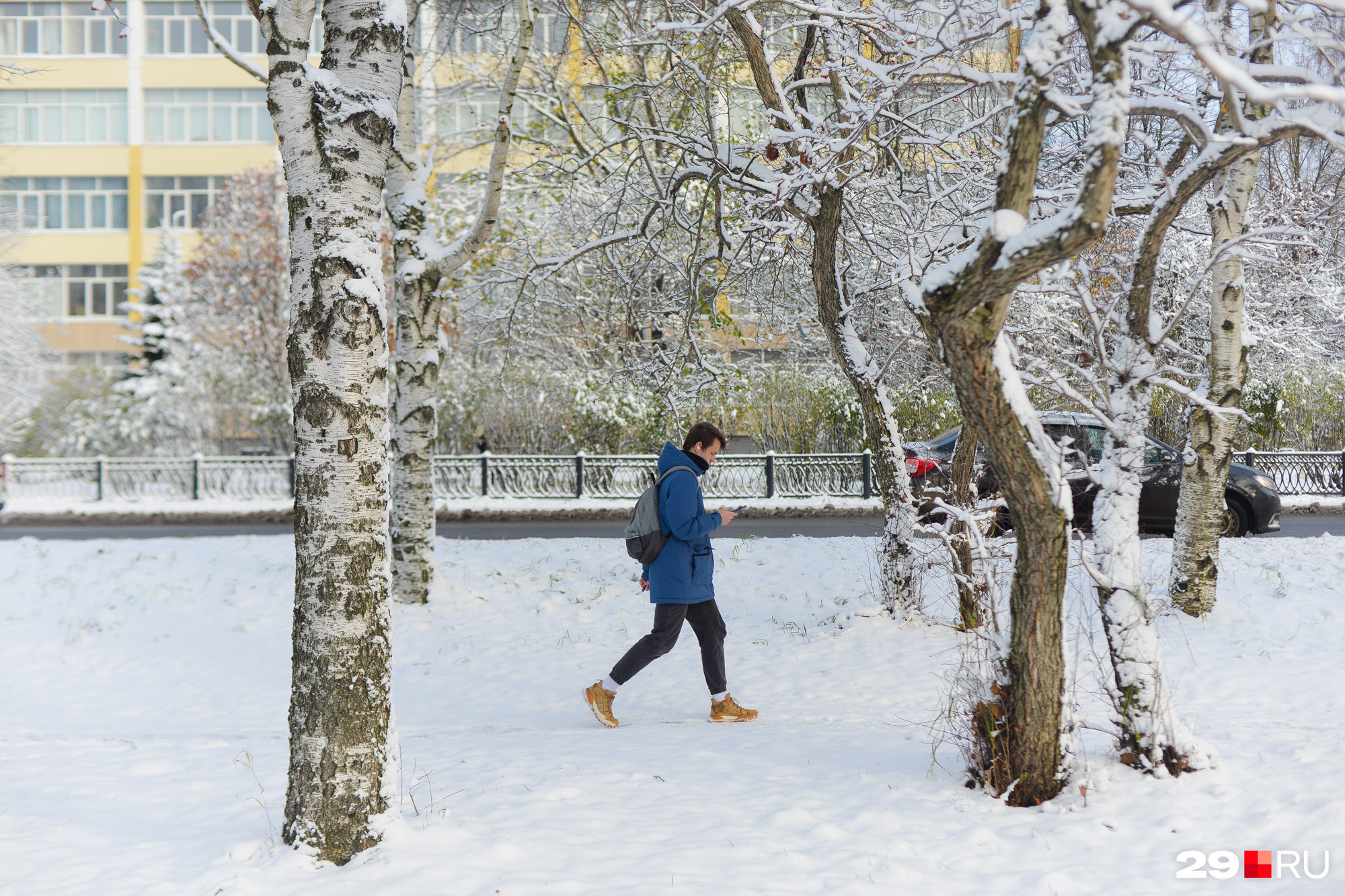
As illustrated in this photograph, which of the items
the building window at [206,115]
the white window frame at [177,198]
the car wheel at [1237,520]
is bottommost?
the car wheel at [1237,520]

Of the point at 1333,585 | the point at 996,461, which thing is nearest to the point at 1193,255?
the point at 1333,585

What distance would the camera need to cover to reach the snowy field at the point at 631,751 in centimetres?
339

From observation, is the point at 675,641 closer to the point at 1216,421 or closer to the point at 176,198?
the point at 1216,421

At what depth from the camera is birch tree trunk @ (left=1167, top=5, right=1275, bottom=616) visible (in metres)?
7.34

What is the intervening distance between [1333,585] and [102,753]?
32.5 ft

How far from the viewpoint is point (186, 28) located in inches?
1629

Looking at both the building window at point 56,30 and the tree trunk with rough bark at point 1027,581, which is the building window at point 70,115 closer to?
the building window at point 56,30

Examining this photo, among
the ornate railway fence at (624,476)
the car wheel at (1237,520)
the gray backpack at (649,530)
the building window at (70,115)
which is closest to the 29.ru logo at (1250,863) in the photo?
the gray backpack at (649,530)

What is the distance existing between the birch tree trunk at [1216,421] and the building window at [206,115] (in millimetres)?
42181

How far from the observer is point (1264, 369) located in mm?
20031

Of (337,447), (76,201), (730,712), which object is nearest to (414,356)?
(730,712)

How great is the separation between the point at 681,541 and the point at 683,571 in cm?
17

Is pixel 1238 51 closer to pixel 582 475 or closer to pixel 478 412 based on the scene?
pixel 582 475

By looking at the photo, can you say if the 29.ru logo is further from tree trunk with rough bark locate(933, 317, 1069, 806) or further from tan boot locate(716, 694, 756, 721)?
tan boot locate(716, 694, 756, 721)
